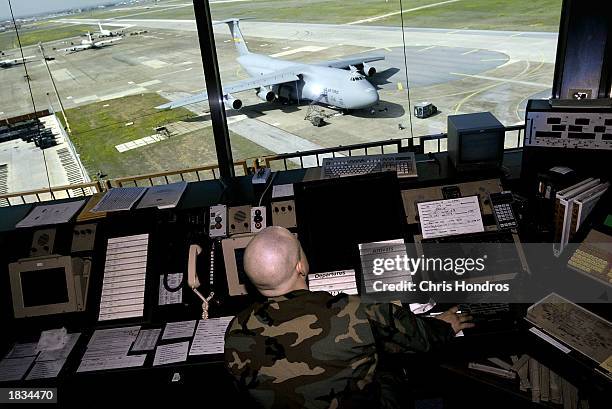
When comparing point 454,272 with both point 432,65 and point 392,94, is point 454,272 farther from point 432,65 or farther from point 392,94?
point 392,94

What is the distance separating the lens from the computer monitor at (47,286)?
2.30m

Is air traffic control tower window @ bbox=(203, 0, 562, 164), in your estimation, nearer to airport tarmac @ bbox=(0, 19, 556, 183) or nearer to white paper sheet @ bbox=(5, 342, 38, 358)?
airport tarmac @ bbox=(0, 19, 556, 183)

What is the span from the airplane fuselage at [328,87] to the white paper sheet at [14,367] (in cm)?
954

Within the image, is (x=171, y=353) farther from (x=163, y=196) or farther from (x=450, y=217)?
(x=450, y=217)

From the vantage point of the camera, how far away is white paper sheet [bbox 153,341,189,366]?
1989 millimetres

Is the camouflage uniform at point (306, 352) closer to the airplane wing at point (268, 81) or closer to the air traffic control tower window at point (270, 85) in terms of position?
the air traffic control tower window at point (270, 85)

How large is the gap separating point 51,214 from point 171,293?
105 centimetres

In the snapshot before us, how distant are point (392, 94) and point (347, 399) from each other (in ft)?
38.7

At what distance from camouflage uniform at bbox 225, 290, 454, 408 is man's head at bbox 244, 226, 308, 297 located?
0.04 meters

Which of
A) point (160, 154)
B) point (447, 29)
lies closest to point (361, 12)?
point (447, 29)

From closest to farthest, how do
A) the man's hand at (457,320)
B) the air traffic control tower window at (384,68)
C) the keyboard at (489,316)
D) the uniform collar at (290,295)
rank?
the uniform collar at (290,295)
the man's hand at (457,320)
the keyboard at (489,316)
the air traffic control tower window at (384,68)

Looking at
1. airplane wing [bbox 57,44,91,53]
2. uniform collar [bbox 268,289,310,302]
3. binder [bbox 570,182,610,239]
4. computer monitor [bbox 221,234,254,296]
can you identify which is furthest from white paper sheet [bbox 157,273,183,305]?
airplane wing [bbox 57,44,91,53]

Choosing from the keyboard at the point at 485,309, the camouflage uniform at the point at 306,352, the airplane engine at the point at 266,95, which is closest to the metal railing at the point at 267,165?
the keyboard at the point at 485,309

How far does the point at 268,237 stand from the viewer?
139cm
